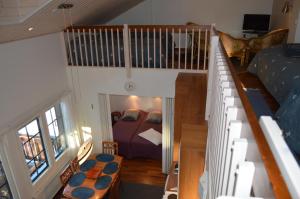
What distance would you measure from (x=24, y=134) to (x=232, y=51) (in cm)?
458

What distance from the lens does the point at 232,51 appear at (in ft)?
18.3

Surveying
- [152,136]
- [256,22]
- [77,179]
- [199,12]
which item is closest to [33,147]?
[77,179]

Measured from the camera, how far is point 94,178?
14.8 feet

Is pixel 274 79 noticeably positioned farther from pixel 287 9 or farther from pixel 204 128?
pixel 287 9

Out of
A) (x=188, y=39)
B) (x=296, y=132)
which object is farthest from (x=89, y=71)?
(x=296, y=132)

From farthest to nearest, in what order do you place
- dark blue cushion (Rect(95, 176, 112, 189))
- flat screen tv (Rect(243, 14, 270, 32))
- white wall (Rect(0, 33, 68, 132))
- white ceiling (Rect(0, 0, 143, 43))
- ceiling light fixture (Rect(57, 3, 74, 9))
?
flat screen tv (Rect(243, 14, 270, 32)), dark blue cushion (Rect(95, 176, 112, 189)), white wall (Rect(0, 33, 68, 132)), ceiling light fixture (Rect(57, 3, 74, 9)), white ceiling (Rect(0, 0, 143, 43))

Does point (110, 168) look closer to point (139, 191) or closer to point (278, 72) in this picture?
point (139, 191)

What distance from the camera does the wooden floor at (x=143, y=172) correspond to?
539 cm

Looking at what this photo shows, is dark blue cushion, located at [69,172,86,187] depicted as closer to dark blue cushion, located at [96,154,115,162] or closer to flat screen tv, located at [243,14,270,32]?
dark blue cushion, located at [96,154,115,162]

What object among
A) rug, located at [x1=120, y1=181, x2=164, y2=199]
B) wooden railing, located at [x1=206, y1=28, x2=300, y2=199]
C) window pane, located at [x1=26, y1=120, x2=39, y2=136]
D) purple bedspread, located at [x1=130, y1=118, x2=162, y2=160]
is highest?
wooden railing, located at [x1=206, y1=28, x2=300, y2=199]

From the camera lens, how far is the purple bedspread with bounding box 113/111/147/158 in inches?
235

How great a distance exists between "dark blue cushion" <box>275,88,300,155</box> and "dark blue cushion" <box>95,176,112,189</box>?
10.8ft

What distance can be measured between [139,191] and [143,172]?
23.9 inches

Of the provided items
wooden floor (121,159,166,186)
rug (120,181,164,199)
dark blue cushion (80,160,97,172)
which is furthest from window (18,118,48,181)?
wooden floor (121,159,166,186)
